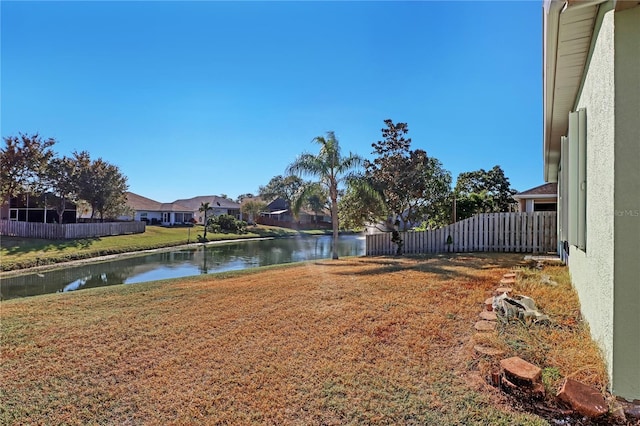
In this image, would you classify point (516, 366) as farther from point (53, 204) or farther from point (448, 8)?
point (53, 204)

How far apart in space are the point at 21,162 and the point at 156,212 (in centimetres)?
2046

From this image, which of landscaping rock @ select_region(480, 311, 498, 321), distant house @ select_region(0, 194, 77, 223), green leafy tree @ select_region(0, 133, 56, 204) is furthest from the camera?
distant house @ select_region(0, 194, 77, 223)

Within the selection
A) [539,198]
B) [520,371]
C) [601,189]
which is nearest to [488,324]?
[520,371]

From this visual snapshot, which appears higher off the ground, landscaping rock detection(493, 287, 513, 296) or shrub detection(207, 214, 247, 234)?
shrub detection(207, 214, 247, 234)

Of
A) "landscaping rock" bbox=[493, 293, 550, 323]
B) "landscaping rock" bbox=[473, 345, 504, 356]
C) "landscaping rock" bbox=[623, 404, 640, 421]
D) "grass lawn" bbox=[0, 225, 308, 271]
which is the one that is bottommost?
"grass lawn" bbox=[0, 225, 308, 271]

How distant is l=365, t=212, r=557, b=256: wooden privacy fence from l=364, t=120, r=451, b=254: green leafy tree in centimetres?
Result: 250

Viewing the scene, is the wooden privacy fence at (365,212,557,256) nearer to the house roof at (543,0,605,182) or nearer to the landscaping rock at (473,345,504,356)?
the house roof at (543,0,605,182)

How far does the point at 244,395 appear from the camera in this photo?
106 inches

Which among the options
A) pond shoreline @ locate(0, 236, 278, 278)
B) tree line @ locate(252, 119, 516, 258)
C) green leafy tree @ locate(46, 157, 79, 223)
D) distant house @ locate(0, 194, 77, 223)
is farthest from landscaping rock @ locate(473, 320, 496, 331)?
distant house @ locate(0, 194, 77, 223)

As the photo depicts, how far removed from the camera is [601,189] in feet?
8.50

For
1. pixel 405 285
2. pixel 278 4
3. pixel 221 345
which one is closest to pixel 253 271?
pixel 405 285

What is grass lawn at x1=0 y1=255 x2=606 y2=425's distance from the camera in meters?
2.45

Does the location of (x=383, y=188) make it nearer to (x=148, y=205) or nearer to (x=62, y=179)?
(x=62, y=179)

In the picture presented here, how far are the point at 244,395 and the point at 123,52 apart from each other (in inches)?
435
